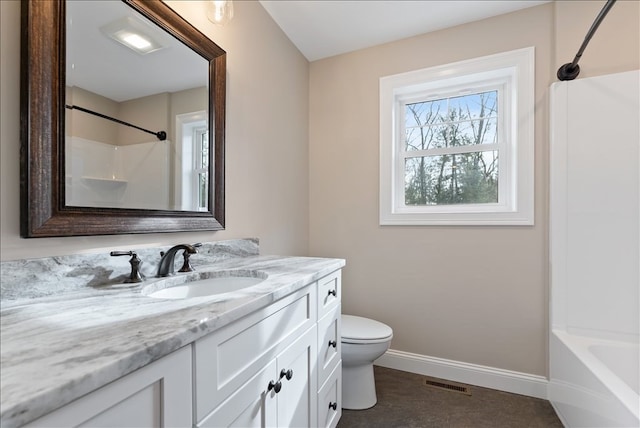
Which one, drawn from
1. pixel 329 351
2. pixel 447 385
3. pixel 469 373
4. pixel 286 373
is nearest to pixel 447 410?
pixel 447 385

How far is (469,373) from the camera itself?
200cm

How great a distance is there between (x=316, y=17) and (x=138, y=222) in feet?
5.60

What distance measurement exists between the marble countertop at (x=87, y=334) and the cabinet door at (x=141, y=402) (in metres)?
0.03

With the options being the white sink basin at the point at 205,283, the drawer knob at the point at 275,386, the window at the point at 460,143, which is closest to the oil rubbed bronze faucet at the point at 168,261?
the white sink basin at the point at 205,283

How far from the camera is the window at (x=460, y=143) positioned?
75.0 inches

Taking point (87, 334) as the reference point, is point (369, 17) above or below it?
above

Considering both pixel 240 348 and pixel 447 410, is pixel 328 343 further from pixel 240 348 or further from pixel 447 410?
Result: pixel 447 410

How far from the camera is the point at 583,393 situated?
1.41 m

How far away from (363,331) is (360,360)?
0.15m

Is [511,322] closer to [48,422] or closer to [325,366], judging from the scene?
[325,366]

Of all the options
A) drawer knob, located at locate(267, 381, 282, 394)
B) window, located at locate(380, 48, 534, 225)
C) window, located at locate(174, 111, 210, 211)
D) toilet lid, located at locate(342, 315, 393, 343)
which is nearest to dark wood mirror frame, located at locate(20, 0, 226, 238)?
window, located at locate(174, 111, 210, 211)

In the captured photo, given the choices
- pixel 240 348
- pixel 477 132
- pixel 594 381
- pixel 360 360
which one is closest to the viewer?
pixel 240 348

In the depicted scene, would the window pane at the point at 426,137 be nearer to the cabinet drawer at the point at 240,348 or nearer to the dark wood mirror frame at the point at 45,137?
the cabinet drawer at the point at 240,348

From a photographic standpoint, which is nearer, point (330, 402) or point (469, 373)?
point (330, 402)
